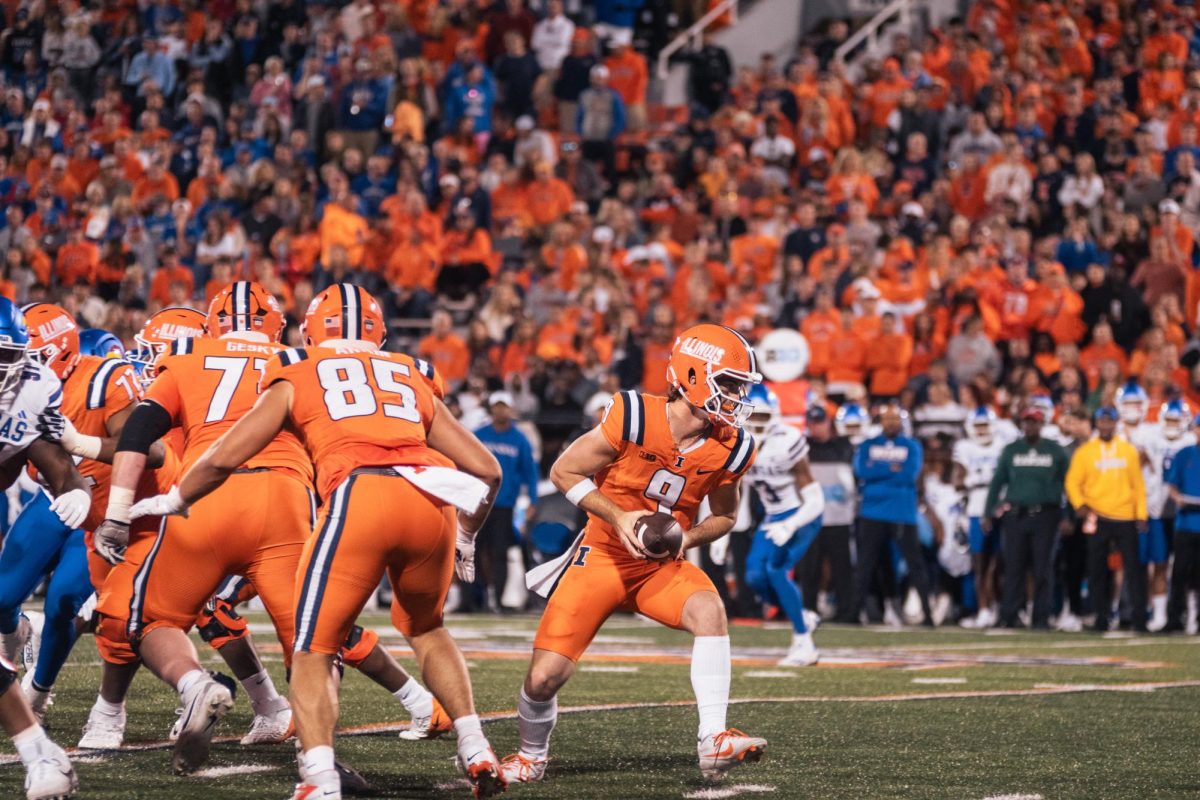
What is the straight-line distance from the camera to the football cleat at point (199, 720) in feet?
18.6

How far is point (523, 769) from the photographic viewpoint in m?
6.15

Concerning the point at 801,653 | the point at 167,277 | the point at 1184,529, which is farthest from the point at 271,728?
the point at 167,277

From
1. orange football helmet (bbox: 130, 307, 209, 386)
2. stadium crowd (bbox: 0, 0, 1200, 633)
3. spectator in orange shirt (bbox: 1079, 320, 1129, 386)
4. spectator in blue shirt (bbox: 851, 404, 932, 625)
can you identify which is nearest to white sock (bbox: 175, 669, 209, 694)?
orange football helmet (bbox: 130, 307, 209, 386)

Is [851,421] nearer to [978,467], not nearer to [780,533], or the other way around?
[978,467]

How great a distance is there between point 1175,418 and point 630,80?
7.82 meters

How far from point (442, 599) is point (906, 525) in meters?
9.30

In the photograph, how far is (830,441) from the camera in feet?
49.6

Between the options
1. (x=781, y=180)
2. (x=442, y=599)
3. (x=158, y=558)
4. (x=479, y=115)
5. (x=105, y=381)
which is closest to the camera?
(x=442, y=599)

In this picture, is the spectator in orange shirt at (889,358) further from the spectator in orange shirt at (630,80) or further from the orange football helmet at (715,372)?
the orange football helmet at (715,372)

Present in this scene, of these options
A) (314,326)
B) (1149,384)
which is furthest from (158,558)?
(1149,384)

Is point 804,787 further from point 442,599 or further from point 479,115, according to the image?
point 479,115

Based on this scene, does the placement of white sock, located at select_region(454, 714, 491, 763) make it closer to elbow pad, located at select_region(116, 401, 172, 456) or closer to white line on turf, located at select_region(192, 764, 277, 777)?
white line on turf, located at select_region(192, 764, 277, 777)

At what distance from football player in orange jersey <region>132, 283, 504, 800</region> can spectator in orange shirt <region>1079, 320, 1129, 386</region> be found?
1058 centimetres

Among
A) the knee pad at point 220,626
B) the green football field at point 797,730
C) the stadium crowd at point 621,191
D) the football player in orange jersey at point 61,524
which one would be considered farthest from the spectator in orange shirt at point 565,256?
the knee pad at point 220,626
